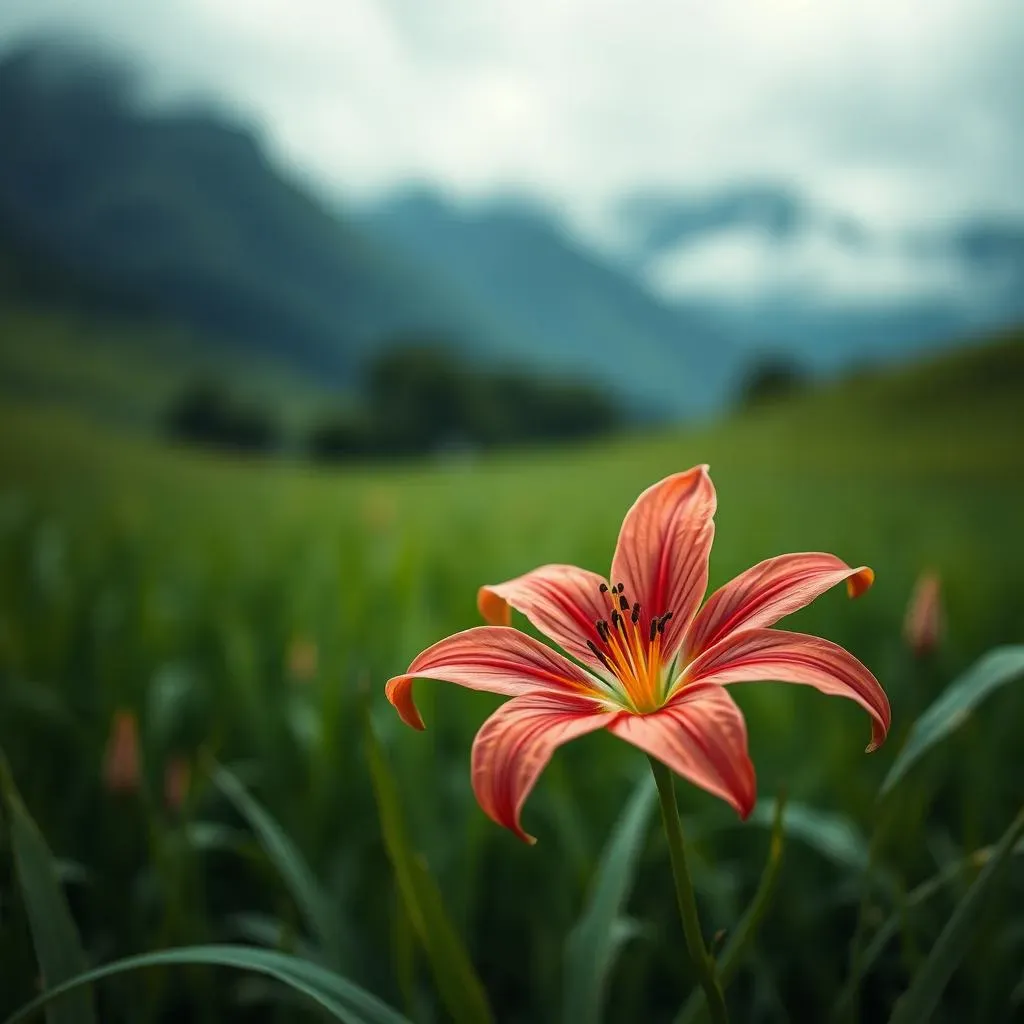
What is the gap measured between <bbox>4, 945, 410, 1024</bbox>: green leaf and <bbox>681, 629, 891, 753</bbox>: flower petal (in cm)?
21

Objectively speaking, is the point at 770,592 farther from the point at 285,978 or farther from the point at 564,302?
the point at 564,302

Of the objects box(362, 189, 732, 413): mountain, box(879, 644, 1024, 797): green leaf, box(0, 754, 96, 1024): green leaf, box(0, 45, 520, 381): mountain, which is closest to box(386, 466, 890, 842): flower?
box(879, 644, 1024, 797): green leaf

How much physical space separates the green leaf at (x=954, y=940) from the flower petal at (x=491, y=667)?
169 mm

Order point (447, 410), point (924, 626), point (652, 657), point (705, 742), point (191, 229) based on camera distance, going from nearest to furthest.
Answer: point (705, 742) → point (652, 657) → point (924, 626) → point (447, 410) → point (191, 229)

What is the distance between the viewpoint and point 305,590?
1410 millimetres

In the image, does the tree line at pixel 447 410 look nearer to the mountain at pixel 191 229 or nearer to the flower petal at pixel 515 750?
the mountain at pixel 191 229

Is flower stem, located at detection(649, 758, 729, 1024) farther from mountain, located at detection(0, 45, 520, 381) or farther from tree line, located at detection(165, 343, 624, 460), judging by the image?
tree line, located at detection(165, 343, 624, 460)

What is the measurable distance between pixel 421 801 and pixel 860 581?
1.74 ft

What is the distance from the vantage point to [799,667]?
0.93 feet

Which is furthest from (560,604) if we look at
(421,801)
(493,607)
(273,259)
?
(273,259)

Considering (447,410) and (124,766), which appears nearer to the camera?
(124,766)

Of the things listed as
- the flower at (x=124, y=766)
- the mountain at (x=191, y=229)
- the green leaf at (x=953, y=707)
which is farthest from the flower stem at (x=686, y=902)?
the mountain at (x=191, y=229)

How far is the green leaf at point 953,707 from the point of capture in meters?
0.37

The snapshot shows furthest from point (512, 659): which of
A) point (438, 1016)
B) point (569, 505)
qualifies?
point (569, 505)
